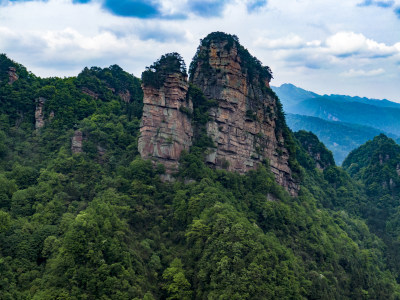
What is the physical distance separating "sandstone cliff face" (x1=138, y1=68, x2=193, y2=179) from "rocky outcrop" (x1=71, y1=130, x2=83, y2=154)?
24.2 ft

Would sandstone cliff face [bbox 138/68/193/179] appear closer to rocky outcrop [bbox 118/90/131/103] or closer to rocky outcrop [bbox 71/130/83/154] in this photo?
rocky outcrop [bbox 71/130/83/154]

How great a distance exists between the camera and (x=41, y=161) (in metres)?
47.7

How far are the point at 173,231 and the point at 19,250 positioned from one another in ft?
49.9

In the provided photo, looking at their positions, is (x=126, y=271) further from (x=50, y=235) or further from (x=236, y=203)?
(x=236, y=203)

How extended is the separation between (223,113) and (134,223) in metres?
20.5

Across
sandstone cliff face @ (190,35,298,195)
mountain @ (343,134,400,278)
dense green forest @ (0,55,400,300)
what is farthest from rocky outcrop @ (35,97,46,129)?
mountain @ (343,134,400,278)

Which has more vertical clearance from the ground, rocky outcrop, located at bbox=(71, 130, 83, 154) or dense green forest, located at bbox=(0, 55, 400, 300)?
rocky outcrop, located at bbox=(71, 130, 83, 154)

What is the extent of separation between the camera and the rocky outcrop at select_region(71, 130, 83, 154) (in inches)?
1922

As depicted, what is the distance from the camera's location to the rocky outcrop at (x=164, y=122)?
1895 inches

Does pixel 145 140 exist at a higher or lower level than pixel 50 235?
higher

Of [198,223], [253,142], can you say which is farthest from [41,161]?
[253,142]

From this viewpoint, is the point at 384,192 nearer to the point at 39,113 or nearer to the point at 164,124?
the point at 164,124

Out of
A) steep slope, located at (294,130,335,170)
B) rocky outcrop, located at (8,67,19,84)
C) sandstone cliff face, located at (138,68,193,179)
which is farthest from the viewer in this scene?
steep slope, located at (294,130,335,170)

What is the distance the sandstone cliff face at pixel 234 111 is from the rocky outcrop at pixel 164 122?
542 centimetres
